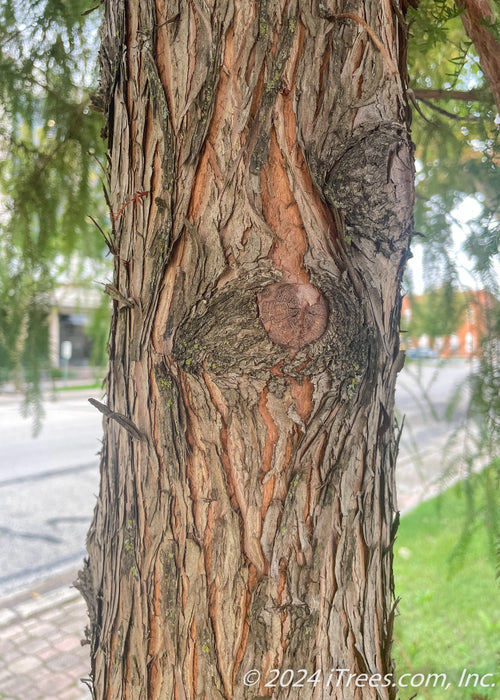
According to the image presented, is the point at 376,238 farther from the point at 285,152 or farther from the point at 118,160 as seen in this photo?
the point at 118,160

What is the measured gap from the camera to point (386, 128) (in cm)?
101

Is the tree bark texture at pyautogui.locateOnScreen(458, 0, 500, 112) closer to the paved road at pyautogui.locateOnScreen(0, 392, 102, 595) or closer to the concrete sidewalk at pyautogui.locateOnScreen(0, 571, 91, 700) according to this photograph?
the paved road at pyautogui.locateOnScreen(0, 392, 102, 595)

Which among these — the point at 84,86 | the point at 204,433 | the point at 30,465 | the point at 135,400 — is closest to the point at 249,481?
the point at 204,433

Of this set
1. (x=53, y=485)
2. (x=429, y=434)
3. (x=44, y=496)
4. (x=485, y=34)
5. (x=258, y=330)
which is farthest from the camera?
(x=429, y=434)

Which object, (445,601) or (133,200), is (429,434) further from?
(133,200)

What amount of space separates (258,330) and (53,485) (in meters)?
6.04

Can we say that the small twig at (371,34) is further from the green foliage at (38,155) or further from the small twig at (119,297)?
the green foliage at (38,155)

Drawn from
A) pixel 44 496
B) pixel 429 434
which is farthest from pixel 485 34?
pixel 429 434

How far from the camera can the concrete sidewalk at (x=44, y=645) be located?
315 cm

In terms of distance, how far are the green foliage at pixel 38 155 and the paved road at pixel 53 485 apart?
1.55 m

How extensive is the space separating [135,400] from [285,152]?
0.55 m

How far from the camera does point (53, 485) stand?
20.6 ft

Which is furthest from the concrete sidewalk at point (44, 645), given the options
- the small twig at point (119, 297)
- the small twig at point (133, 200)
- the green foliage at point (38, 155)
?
the small twig at point (133, 200)

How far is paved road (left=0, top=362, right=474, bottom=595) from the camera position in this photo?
4508 mm
